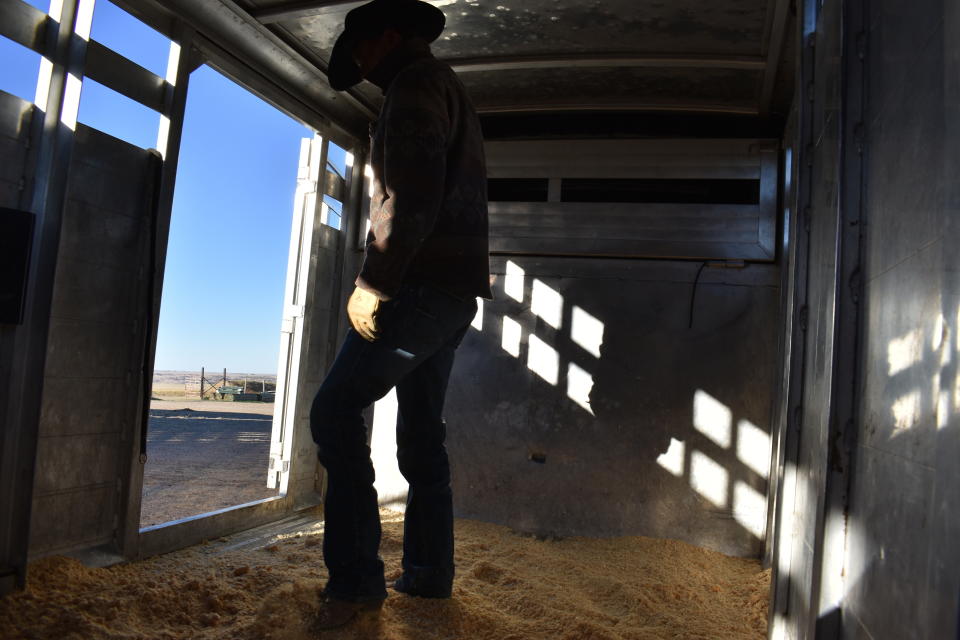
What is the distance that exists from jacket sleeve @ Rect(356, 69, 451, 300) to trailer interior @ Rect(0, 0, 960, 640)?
111cm

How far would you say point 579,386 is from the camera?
13.6ft

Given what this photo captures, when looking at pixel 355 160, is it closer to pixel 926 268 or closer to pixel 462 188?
pixel 462 188

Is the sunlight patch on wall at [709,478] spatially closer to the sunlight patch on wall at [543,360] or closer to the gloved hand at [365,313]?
the sunlight patch on wall at [543,360]

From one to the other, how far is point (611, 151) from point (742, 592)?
8.36 ft

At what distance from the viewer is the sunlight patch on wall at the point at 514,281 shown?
4293 millimetres

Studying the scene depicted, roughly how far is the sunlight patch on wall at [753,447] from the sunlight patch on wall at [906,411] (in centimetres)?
275

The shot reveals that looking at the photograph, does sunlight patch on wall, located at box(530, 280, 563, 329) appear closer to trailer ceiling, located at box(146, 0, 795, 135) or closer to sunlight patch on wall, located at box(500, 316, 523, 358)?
sunlight patch on wall, located at box(500, 316, 523, 358)

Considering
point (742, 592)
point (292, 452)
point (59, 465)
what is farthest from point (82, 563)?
point (742, 592)

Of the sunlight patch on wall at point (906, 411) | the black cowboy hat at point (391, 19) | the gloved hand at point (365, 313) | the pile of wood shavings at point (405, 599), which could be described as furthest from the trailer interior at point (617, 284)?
the gloved hand at point (365, 313)

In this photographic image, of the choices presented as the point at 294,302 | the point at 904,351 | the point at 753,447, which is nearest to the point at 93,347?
the point at 294,302

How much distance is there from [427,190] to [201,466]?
19.6 feet

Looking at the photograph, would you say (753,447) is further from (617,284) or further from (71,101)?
(71,101)

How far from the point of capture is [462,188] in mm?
2287

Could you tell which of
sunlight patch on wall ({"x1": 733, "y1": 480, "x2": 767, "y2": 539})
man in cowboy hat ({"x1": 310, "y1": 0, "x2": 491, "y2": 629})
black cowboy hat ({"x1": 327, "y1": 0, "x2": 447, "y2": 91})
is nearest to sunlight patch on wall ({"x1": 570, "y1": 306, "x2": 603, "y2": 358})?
sunlight patch on wall ({"x1": 733, "y1": 480, "x2": 767, "y2": 539})
